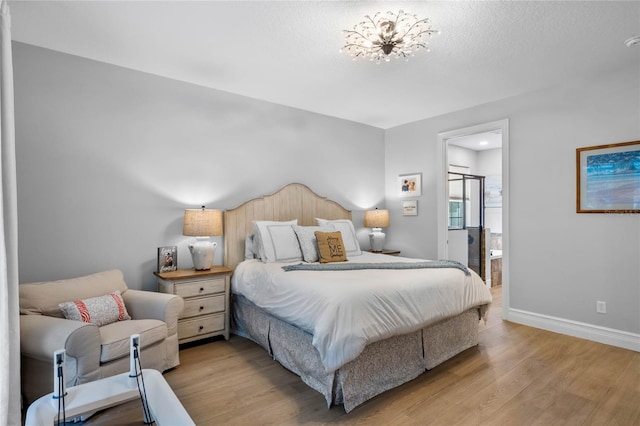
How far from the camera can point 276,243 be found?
348 centimetres

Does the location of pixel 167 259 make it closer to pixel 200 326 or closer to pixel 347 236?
pixel 200 326

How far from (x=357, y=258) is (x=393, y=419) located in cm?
193

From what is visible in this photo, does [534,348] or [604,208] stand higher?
[604,208]

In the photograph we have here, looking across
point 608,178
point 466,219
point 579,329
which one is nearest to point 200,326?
point 579,329

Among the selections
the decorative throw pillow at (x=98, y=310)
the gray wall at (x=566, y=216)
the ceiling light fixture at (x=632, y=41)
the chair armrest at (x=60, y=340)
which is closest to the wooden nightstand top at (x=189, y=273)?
the decorative throw pillow at (x=98, y=310)

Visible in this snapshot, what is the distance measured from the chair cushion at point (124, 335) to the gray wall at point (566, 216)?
369 centimetres

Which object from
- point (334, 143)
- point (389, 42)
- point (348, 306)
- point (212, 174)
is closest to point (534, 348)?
point (348, 306)

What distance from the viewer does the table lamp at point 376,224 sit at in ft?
15.6

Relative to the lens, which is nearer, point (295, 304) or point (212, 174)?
point (295, 304)

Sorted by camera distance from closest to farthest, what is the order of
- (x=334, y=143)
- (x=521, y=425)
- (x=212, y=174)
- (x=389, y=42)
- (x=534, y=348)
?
(x=521, y=425) → (x=389, y=42) → (x=534, y=348) → (x=212, y=174) → (x=334, y=143)

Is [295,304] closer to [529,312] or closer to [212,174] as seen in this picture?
[212,174]

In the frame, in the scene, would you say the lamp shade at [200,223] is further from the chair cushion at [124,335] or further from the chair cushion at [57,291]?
the chair cushion at [124,335]

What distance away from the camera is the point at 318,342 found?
2064 millimetres

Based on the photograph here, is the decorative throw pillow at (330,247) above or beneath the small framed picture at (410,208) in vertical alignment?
beneath
